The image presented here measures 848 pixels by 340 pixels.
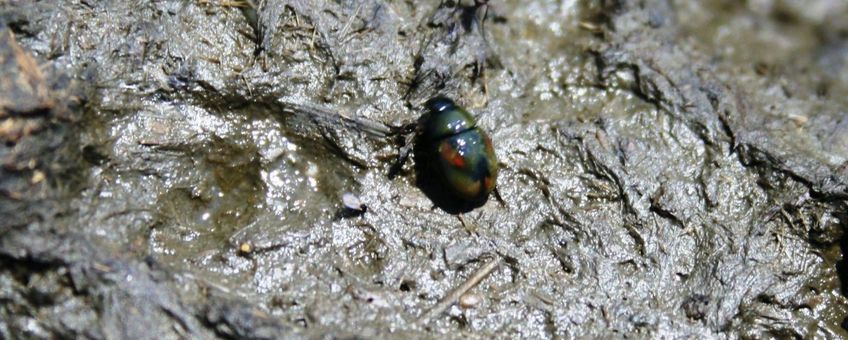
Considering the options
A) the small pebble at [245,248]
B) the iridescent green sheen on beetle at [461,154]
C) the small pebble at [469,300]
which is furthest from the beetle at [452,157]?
the small pebble at [245,248]

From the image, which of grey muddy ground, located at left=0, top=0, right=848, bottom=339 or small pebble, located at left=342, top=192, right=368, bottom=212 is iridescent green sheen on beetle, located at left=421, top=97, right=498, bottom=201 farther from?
small pebble, located at left=342, top=192, right=368, bottom=212

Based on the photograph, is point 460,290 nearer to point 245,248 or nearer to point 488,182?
point 488,182

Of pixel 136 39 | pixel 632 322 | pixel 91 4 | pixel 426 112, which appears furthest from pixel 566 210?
pixel 91 4

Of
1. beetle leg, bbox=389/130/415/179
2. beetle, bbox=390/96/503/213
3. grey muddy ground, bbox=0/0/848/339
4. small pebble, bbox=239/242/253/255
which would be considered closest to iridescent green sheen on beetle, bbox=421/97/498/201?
beetle, bbox=390/96/503/213

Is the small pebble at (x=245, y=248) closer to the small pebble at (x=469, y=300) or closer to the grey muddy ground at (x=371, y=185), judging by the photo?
the grey muddy ground at (x=371, y=185)

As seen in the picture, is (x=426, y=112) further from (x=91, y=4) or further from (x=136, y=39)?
(x=91, y=4)
